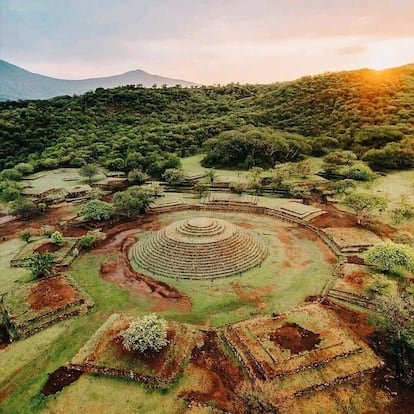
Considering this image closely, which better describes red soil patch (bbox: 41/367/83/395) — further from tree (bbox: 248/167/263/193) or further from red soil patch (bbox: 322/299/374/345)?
tree (bbox: 248/167/263/193)

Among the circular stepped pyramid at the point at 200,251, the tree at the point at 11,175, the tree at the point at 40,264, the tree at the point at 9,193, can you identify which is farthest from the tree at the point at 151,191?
the tree at the point at 11,175

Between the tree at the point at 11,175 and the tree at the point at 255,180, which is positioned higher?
the tree at the point at 11,175

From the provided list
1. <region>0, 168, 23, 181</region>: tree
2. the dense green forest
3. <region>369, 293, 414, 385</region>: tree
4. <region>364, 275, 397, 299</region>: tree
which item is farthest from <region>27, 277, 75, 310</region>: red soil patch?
<region>0, 168, 23, 181</region>: tree

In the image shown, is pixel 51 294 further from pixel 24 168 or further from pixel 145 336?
pixel 24 168

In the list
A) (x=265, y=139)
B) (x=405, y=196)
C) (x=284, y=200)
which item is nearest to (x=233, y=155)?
(x=265, y=139)

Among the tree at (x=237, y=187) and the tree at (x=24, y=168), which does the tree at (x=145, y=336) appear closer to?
the tree at (x=237, y=187)

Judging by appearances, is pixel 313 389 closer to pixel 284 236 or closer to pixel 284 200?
pixel 284 236
